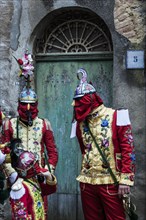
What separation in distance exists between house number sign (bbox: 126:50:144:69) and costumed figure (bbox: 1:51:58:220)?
1.60 meters

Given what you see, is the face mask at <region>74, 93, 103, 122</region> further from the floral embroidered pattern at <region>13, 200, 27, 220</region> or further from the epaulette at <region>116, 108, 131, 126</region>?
the floral embroidered pattern at <region>13, 200, 27, 220</region>

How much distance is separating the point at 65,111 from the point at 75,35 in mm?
1112

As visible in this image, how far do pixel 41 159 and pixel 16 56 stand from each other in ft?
6.71

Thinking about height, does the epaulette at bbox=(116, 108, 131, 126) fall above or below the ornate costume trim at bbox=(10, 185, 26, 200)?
above

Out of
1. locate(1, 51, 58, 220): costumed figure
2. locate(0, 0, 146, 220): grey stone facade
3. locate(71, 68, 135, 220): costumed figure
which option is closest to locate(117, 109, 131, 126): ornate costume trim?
locate(71, 68, 135, 220): costumed figure

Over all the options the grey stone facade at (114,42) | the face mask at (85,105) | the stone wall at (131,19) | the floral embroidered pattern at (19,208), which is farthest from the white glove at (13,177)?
the stone wall at (131,19)

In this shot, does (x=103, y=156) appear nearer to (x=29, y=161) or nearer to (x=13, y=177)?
(x=29, y=161)

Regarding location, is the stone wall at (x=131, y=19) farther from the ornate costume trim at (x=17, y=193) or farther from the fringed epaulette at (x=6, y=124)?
the ornate costume trim at (x=17, y=193)

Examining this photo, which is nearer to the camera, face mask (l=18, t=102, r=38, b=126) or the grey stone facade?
face mask (l=18, t=102, r=38, b=126)

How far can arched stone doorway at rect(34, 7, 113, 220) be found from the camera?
25.4 feet

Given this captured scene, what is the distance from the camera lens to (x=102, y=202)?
568 centimetres

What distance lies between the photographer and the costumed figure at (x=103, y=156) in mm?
5566

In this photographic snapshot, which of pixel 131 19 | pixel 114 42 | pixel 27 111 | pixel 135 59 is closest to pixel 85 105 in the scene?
pixel 27 111

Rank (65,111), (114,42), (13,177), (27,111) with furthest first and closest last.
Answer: (65,111) < (114,42) < (27,111) < (13,177)
